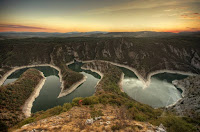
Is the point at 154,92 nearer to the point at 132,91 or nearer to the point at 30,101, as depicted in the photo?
the point at 132,91

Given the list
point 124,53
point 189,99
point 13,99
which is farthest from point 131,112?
point 124,53

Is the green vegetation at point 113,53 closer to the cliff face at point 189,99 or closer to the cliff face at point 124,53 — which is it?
the cliff face at point 124,53

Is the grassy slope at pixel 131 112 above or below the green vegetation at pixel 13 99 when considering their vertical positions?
above

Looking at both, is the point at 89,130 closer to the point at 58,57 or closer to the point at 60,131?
the point at 60,131

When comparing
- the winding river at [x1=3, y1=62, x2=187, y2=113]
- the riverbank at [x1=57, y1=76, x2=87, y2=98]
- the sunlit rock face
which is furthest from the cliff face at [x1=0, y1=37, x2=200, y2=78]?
the riverbank at [x1=57, y1=76, x2=87, y2=98]

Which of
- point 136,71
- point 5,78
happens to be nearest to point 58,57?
point 5,78

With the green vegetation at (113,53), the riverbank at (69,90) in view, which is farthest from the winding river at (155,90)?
the riverbank at (69,90)
